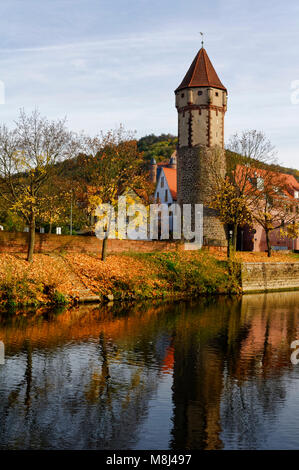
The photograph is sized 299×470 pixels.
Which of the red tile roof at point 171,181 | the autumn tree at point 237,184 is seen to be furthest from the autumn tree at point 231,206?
the red tile roof at point 171,181

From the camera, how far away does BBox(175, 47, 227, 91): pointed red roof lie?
52.6 meters

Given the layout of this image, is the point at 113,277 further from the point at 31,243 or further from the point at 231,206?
the point at 231,206

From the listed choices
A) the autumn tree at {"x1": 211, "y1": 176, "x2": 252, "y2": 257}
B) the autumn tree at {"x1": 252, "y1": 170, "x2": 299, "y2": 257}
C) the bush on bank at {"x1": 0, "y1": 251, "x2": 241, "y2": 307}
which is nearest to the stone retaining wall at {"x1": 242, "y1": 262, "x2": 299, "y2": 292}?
the bush on bank at {"x1": 0, "y1": 251, "x2": 241, "y2": 307}

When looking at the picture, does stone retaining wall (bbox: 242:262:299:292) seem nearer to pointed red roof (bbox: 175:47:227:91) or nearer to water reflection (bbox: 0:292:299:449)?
water reflection (bbox: 0:292:299:449)

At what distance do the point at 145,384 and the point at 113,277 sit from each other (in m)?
18.6

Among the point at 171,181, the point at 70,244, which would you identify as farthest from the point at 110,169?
the point at 171,181

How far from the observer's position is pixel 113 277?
3158 centimetres

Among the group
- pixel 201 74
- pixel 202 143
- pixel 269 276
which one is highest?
pixel 201 74

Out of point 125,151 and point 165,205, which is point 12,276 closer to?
point 125,151

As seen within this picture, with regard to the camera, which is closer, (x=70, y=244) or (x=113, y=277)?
(x=113, y=277)

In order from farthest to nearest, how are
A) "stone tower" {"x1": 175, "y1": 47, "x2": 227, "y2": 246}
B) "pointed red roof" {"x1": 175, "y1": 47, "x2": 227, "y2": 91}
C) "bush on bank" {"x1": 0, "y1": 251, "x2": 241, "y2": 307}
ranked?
"pointed red roof" {"x1": 175, "y1": 47, "x2": 227, "y2": 91} → "stone tower" {"x1": 175, "y1": 47, "x2": 227, "y2": 246} → "bush on bank" {"x1": 0, "y1": 251, "x2": 241, "y2": 307}

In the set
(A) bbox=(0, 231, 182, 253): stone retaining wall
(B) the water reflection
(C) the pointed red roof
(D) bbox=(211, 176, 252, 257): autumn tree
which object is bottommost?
(B) the water reflection

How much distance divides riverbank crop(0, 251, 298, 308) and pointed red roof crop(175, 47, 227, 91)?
20.7 metres

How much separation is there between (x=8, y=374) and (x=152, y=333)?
7.90 m
